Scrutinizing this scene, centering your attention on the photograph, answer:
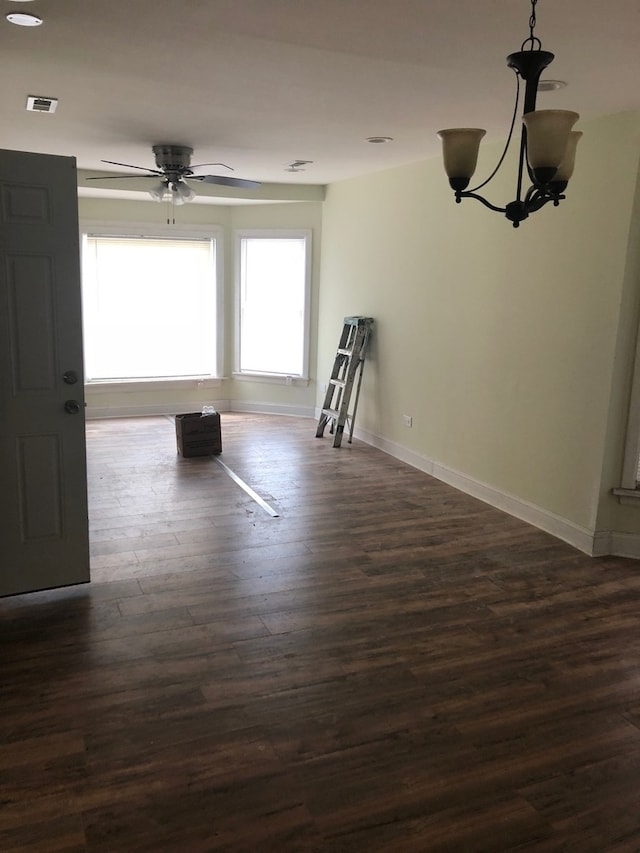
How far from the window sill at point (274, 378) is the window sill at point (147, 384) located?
11.2 inches

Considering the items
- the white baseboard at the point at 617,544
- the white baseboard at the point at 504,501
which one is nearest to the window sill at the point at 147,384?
the white baseboard at the point at 504,501

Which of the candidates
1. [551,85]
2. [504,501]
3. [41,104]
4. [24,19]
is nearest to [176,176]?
[41,104]

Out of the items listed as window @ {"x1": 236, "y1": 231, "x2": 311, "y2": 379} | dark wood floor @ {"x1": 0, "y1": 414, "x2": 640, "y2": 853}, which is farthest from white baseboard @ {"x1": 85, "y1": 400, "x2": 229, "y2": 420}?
dark wood floor @ {"x1": 0, "y1": 414, "x2": 640, "y2": 853}

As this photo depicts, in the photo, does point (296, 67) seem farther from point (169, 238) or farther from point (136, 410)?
point (136, 410)

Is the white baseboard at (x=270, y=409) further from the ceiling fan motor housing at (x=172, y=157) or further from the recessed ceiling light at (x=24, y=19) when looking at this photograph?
the recessed ceiling light at (x=24, y=19)

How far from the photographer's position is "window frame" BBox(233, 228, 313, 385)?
776cm

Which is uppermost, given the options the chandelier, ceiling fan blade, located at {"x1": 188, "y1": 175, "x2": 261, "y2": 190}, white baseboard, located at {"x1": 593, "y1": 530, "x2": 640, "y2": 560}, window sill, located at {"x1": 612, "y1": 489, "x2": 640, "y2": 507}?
ceiling fan blade, located at {"x1": 188, "y1": 175, "x2": 261, "y2": 190}

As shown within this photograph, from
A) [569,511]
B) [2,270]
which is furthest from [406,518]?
[2,270]

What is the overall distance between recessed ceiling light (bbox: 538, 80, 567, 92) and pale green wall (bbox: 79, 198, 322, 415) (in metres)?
4.44

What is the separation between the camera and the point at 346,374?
6.86 metres

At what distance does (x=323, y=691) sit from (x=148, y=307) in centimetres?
599

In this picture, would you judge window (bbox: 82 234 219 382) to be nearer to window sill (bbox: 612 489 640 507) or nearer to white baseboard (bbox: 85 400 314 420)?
white baseboard (bbox: 85 400 314 420)

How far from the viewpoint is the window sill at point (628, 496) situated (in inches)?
160

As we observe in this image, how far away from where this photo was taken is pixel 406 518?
15.7ft
